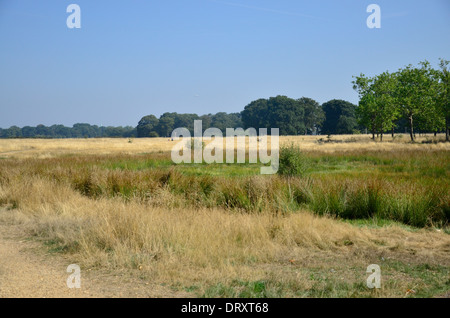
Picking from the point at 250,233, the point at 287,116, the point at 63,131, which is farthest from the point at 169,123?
the point at 250,233

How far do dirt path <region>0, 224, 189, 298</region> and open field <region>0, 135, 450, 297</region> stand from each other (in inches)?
6.5

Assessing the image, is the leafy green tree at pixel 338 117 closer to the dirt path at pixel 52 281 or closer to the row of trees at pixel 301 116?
the row of trees at pixel 301 116

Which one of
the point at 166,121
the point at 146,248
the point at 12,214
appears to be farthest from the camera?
the point at 166,121

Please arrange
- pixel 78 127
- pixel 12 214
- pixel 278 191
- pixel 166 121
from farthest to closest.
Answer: pixel 78 127
pixel 166 121
pixel 278 191
pixel 12 214

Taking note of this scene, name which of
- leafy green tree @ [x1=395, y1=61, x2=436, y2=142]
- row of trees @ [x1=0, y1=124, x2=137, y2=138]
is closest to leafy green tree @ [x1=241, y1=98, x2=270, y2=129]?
row of trees @ [x1=0, y1=124, x2=137, y2=138]

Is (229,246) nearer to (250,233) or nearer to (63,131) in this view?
(250,233)

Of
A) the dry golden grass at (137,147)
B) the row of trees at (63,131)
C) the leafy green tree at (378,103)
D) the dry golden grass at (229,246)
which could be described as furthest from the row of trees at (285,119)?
the dry golden grass at (229,246)

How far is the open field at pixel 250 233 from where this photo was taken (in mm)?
5484

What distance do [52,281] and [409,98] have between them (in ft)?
170

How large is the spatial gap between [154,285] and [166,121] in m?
102

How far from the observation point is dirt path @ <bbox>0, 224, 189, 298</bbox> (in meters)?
5.06

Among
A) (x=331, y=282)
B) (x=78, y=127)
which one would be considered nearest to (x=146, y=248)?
(x=331, y=282)
